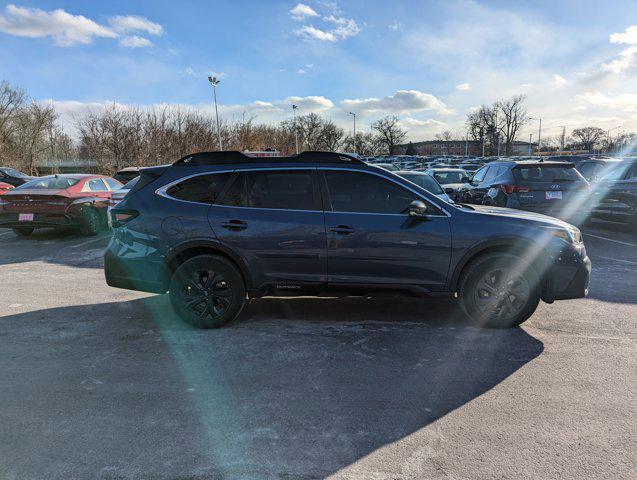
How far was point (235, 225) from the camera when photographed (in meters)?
4.50

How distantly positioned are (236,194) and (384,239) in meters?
1.62

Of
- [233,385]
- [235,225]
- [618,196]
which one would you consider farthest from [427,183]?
[233,385]

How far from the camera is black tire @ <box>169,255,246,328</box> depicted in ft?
15.0

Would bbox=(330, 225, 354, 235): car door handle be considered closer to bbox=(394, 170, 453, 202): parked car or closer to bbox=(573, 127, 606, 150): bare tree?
bbox=(394, 170, 453, 202): parked car

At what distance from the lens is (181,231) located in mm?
4535

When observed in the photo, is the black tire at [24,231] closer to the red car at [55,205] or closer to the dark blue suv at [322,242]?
the red car at [55,205]

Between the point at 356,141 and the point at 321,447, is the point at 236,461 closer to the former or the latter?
the point at 321,447

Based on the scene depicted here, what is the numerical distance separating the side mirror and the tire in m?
0.72

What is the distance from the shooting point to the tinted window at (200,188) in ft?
15.1

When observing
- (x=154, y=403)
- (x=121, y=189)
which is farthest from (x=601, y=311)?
(x=121, y=189)

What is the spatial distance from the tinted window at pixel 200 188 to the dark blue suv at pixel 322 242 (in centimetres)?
1

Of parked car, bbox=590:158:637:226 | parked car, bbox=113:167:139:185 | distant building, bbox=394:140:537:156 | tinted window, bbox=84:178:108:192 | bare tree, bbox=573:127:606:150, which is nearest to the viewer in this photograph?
parked car, bbox=590:158:637:226

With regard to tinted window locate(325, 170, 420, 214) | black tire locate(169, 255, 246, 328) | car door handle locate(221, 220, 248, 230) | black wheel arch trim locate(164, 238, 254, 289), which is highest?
tinted window locate(325, 170, 420, 214)

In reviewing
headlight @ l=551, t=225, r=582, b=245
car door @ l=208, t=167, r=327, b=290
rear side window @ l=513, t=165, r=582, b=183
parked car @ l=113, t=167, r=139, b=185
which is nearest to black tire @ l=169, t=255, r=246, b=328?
car door @ l=208, t=167, r=327, b=290
